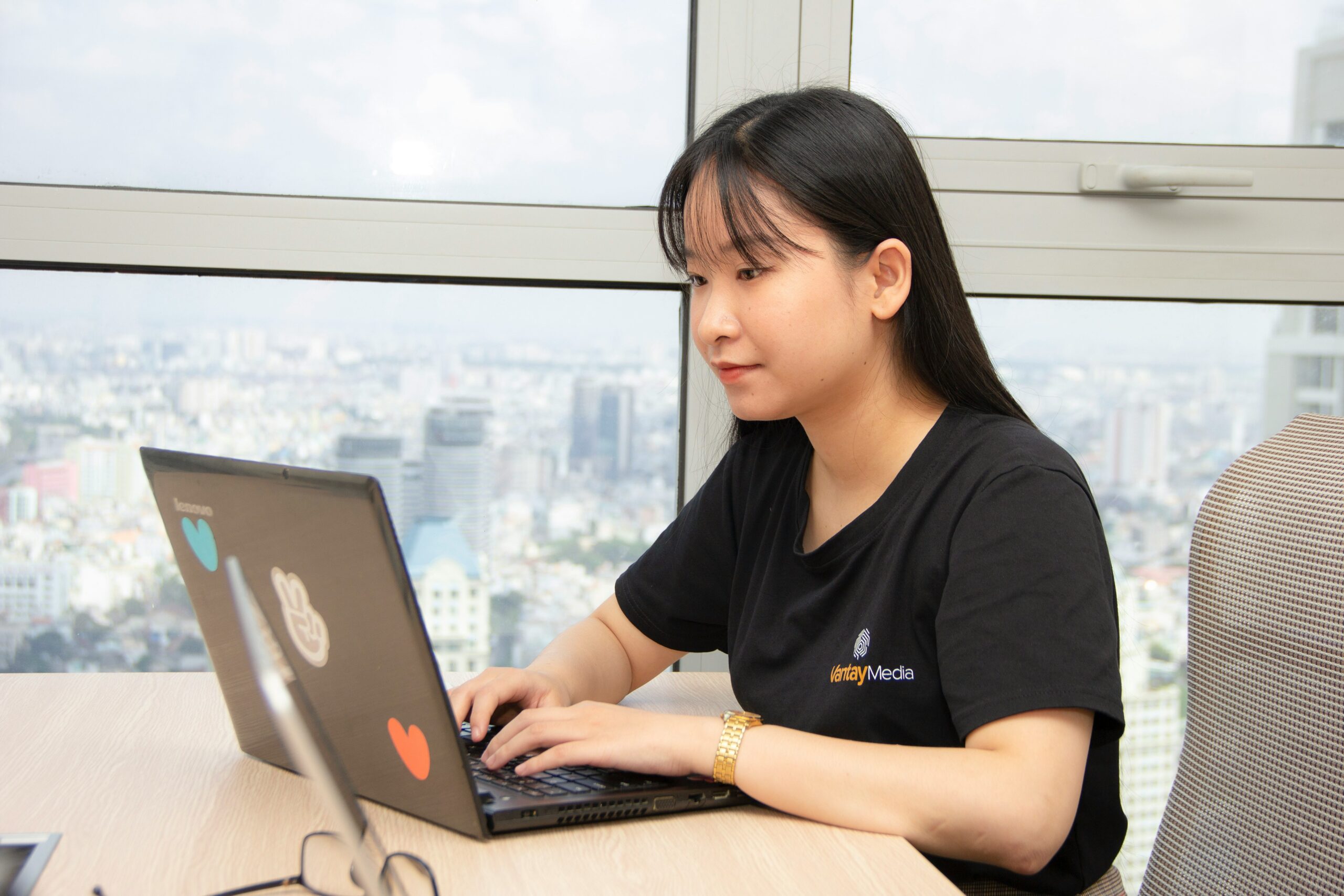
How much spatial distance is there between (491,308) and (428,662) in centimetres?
95

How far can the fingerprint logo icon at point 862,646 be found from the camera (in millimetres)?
920

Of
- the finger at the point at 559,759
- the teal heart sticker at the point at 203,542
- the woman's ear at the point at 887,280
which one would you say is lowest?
the finger at the point at 559,759

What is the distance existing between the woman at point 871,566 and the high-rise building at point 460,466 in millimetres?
441

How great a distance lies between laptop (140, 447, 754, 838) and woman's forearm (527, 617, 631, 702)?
26 centimetres

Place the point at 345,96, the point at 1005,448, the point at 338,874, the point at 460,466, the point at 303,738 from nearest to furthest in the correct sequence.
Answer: the point at 303,738
the point at 338,874
the point at 1005,448
the point at 345,96
the point at 460,466

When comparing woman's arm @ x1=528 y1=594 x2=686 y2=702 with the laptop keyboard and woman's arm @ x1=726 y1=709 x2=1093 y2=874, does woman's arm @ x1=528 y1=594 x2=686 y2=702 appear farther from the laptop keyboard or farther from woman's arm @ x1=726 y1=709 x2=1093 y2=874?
woman's arm @ x1=726 y1=709 x2=1093 y2=874

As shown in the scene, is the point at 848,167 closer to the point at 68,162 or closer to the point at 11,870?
the point at 11,870

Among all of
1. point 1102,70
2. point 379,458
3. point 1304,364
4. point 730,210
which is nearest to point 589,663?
point 730,210

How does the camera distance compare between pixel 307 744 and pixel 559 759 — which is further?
pixel 559 759

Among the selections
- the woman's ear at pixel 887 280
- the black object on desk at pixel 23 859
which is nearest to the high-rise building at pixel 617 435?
the woman's ear at pixel 887 280

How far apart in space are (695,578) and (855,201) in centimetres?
48

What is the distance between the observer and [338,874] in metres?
0.64

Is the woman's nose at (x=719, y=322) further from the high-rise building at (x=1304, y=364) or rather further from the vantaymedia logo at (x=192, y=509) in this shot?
the high-rise building at (x=1304, y=364)

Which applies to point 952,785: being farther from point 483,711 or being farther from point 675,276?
point 675,276
